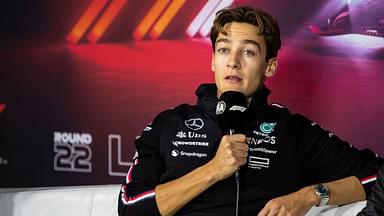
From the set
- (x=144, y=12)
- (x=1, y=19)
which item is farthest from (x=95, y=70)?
(x=1, y=19)

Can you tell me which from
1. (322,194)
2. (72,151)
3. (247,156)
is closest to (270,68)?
(247,156)

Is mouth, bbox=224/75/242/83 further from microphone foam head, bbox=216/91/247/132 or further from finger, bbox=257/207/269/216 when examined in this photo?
finger, bbox=257/207/269/216

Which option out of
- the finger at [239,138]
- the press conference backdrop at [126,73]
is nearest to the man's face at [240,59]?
the finger at [239,138]

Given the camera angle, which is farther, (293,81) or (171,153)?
(293,81)

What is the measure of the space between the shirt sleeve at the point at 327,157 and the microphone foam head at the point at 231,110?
0.27 meters

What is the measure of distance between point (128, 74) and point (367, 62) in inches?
39.3

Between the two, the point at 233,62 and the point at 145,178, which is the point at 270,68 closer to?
the point at 233,62

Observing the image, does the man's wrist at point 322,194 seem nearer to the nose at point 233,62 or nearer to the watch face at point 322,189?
the watch face at point 322,189

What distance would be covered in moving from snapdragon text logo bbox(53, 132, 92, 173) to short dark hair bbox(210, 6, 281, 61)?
1.20m

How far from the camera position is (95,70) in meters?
3.27

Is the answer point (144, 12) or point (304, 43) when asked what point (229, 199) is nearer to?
point (304, 43)

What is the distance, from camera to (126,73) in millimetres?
A: 3186

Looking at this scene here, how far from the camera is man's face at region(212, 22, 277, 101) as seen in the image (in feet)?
7.36

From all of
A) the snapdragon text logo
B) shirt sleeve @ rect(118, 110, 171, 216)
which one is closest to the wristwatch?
shirt sleeve @ rect(118, 110, 171, 216)
